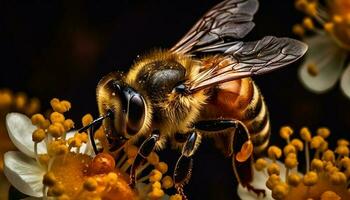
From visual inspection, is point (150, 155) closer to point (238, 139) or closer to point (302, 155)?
point (238, 139)

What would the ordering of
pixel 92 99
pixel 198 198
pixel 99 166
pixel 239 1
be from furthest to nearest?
pixel 92 99, pixel 198 198, pixel 239 1, pixel 99 166

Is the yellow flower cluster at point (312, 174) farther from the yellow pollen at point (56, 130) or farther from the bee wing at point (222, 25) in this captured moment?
the yellow pollen at point (56, 130)

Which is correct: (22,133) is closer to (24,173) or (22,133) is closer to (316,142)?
(24,173)

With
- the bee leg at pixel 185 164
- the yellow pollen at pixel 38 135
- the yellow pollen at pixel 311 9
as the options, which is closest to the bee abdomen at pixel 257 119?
the bee leg at pixel 185 164

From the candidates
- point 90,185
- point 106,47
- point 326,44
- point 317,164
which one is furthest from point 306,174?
point 106,47

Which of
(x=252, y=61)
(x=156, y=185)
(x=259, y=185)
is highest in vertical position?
(x=252, y=61)

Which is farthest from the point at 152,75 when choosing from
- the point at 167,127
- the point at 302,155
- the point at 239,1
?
the point at 302,155
